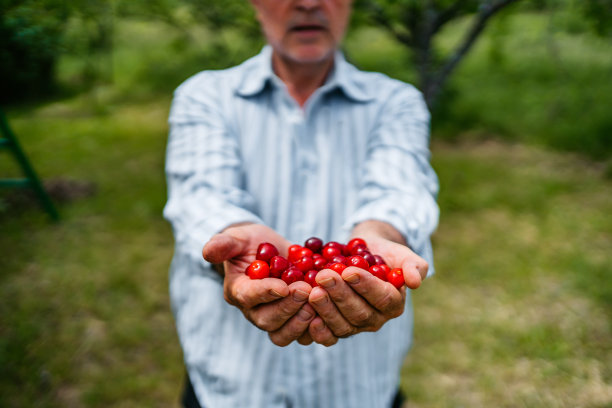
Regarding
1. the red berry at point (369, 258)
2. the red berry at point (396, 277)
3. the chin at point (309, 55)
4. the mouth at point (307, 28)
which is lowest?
the red berry at point (369, 258)

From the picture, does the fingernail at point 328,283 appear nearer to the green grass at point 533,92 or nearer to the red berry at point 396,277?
the red berry at point 396,277

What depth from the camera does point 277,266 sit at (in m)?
1.60

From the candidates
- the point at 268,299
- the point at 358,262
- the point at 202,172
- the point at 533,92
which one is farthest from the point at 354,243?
the point at 533,92

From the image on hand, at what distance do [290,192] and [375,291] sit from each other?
0.71 m

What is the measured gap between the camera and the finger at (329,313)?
1.32m

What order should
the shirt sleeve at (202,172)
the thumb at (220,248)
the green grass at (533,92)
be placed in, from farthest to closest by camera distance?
the green grass at (533,92)
the shirt sleeve at (202,172)
the thumb at (220,248)

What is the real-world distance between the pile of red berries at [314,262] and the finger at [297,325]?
4.7 inches

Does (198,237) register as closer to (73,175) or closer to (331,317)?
(331,317)

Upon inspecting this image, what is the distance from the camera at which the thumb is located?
143 cm

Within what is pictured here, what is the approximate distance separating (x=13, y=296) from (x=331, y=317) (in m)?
3.63

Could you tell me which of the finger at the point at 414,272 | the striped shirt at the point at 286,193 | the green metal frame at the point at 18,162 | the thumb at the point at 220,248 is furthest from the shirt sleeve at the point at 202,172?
the green metal frame at the point at 18,162

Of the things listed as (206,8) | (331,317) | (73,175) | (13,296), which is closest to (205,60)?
(206,8)

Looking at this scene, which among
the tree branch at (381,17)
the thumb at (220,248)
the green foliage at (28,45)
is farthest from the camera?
the tree branch at (381,17)

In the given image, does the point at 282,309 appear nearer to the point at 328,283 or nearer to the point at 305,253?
the point at 328,283
